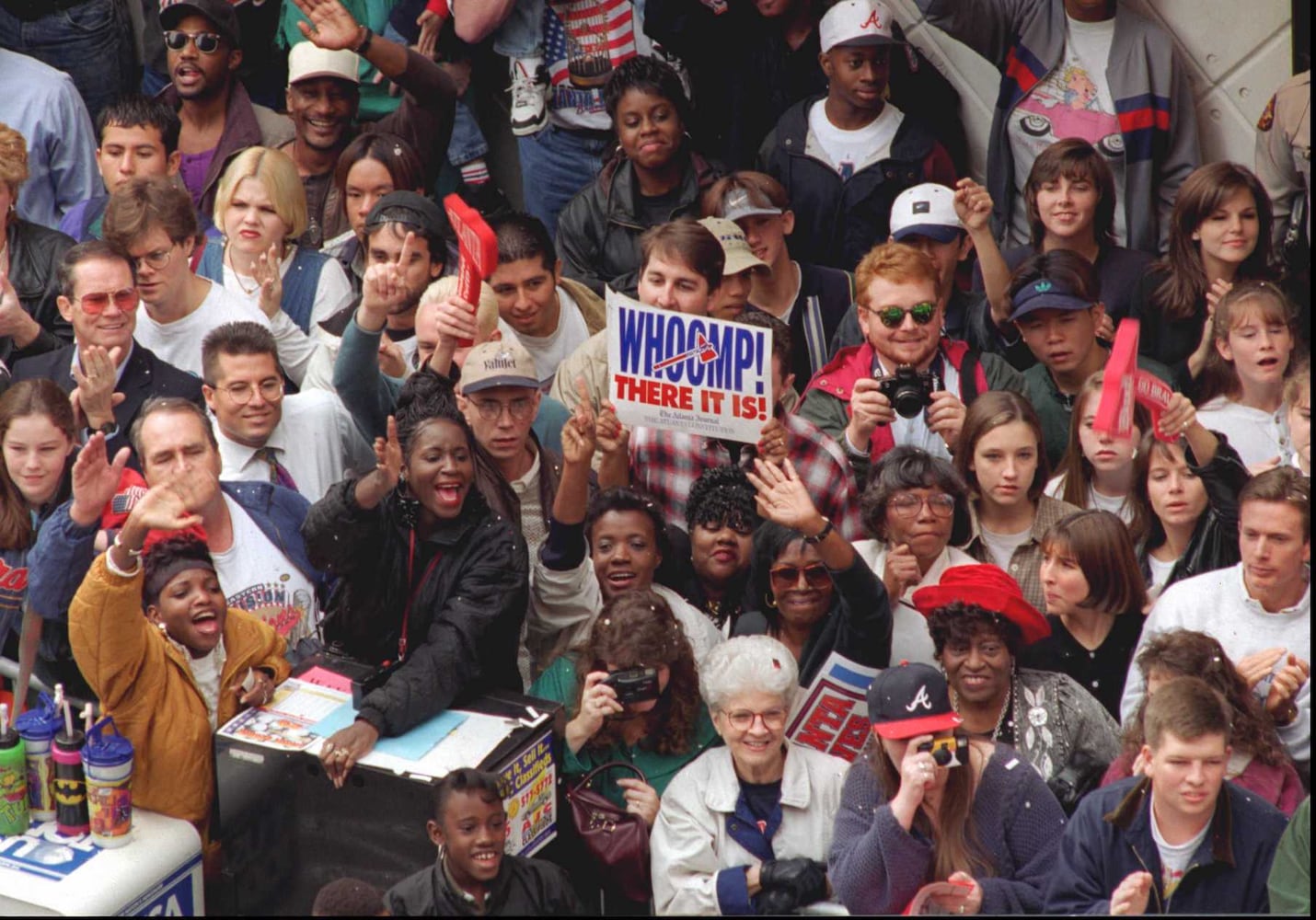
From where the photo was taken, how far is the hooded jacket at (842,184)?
8.13 meters

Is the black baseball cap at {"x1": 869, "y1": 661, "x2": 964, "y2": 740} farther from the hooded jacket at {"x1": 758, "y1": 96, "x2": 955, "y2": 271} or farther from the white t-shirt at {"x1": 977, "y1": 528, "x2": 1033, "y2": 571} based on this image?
the hooded jacket at {"x1": 758, "y1": 96, "x2": 955, "y2": 271}

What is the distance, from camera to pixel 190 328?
7.55 meters

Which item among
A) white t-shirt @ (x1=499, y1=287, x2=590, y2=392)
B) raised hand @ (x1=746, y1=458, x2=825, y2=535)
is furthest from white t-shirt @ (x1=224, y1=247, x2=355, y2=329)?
raised hand @ (x1=746, y1=458, x2=825, y2=535)

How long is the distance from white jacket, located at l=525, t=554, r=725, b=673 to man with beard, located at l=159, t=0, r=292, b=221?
3.09 meters

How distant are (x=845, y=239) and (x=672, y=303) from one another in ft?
4.74

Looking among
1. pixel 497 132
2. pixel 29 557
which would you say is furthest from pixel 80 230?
pixel 29 557

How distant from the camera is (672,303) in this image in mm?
7035

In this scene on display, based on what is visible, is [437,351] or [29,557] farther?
[437,351]

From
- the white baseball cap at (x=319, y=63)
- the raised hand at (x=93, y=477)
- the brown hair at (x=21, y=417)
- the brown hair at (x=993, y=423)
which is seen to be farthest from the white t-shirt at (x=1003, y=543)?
the white baseball cap at (x=319, y=63)

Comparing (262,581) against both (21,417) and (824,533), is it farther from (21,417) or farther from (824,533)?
(824,533)

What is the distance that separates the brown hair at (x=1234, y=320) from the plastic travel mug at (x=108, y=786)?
3.66 metres

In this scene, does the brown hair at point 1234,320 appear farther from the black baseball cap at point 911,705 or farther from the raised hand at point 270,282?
the raised hand at point 270,282

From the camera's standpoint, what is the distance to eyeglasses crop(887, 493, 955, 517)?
6332mm

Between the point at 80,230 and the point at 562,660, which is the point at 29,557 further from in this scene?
the point at 80,230
